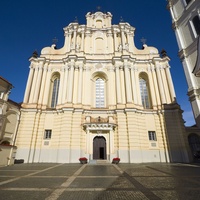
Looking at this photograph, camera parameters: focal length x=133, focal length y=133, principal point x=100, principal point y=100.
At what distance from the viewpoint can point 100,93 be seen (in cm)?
2384

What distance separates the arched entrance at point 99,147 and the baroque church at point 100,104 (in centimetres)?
14

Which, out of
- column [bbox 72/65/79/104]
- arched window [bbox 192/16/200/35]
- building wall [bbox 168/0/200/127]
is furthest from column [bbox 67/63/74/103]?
arched window [bbox 192/16/200/35]

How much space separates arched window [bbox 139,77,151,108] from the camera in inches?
920

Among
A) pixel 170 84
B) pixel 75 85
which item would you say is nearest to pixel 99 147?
pixel 75 85

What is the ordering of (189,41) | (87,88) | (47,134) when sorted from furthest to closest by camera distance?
(87,88)
(47,134)
(189,41)

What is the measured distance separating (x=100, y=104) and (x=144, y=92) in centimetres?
851

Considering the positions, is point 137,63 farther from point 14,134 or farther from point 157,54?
point 14,134

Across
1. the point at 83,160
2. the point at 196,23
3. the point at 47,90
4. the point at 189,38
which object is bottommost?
the point at 83,160

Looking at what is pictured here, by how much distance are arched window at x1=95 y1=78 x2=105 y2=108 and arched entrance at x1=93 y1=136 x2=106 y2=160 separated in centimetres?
551

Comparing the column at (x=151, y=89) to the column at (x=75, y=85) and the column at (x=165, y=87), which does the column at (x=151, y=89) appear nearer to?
the column at (x=165, y=87)

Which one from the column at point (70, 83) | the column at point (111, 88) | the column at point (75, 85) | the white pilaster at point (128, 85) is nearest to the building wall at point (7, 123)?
the column at point (70, 83)

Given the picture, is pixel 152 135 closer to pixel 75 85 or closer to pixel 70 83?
pixel 75 85

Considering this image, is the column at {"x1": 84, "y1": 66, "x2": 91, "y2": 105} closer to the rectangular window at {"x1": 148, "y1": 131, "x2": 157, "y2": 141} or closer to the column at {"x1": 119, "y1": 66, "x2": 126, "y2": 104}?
the column at {"x1": 119, "y1": 66, "x2": 126, "y2": 104}

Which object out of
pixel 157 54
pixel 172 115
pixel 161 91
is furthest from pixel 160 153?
pixel 157 54
